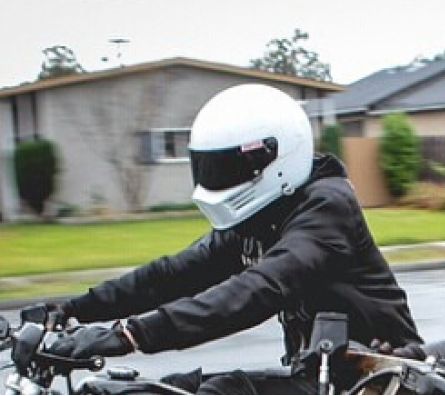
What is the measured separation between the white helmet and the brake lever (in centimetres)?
58

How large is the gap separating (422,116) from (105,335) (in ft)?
124

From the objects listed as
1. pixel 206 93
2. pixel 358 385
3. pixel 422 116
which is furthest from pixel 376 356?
pixel 422 116

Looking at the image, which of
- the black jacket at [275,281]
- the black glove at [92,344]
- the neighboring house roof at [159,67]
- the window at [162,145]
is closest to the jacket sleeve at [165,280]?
the black jacket at [275,281]

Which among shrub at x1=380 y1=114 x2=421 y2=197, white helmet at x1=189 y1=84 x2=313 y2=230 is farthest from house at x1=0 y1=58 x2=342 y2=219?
white helmet at x1=189 y1=84 x2=313 y2=230

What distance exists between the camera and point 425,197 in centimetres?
2808

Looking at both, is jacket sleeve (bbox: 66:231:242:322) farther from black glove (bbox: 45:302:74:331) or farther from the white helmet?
the white helmet

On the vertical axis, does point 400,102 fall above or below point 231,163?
below

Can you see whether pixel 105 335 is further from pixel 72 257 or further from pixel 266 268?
pixel 72 257

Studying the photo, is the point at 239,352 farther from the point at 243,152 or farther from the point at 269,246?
the point at 243,152

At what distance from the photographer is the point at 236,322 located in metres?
2.77

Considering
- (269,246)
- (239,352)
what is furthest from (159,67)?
(269,246)

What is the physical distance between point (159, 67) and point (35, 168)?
16.2 ft

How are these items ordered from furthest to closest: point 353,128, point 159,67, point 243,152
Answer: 1. point 353,128
2. point 159,67
3. point 243,152

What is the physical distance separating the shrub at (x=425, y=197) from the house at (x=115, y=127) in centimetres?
577
